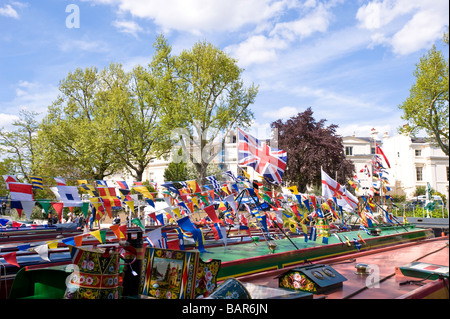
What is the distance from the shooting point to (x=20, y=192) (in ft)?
28.8

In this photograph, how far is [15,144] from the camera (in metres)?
34.2

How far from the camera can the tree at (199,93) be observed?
28.0m

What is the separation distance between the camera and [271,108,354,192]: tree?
34.7m

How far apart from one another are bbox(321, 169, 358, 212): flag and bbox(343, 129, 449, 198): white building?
134ft

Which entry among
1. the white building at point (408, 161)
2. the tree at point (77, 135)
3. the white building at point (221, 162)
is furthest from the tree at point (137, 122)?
the white building at point (408, 161)

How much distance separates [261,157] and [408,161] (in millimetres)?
49591

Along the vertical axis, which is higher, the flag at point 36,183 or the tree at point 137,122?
the tree at point 137,122

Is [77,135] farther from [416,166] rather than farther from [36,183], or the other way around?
[416,166]

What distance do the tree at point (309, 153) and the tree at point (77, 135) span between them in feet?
53.8

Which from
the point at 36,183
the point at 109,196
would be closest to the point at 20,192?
→ the point at 109,196

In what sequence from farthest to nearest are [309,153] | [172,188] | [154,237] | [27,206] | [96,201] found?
[309,153]
[172,188]
[96,201]
[27,206]
[154,237]

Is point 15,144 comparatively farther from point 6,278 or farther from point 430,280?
point 430,280

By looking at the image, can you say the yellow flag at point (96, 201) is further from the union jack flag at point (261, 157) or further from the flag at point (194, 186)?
the union jack flag at point (261, 157)

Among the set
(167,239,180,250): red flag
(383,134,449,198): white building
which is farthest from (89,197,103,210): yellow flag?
(383,134,449,198): white building
